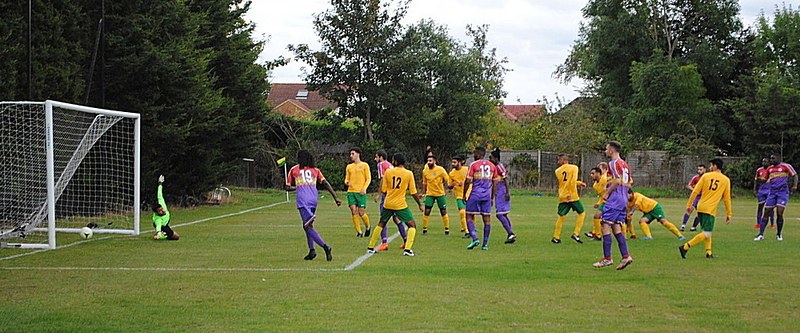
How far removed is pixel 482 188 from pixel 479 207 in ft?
1.17

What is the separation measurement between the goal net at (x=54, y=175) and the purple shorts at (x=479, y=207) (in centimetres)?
748

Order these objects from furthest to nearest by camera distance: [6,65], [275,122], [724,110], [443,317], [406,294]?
1. [724,110]
2. [275,122]
3. [6,65]
4. [406,294]
5. [443,317]

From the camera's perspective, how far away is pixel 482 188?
16.7 m

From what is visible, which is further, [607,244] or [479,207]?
[479,207]

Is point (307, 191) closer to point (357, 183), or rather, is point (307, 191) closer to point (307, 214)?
point (307, 214)

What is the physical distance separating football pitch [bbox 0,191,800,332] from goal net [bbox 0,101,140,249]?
3.30 feet

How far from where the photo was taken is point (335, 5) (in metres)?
47.4

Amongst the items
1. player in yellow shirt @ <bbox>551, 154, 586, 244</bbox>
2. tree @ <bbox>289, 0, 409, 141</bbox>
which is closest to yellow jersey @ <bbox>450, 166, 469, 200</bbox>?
player in yellow shirt @ <bbox>551, 154, 586, 244</bbox>

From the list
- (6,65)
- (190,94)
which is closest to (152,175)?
(190,94)

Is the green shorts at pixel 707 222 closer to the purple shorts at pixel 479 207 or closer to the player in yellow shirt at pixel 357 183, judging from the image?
the purple shorts at pixel 479 207

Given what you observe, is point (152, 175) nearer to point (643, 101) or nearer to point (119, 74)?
point (119, 74)

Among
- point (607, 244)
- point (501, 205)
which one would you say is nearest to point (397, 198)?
point (501, 205)

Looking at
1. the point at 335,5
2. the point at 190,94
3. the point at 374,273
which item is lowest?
the point at 374,273

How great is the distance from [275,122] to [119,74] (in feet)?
72.5
